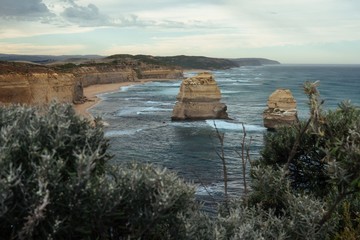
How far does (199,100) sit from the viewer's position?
60438mm

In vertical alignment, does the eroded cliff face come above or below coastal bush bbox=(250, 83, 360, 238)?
below

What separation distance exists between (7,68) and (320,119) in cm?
5913

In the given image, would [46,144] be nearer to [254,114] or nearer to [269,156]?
[269,156]

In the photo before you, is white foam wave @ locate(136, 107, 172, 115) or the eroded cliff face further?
the eroded cliff face

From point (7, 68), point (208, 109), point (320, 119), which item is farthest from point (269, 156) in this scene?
Result: point (7, 68)

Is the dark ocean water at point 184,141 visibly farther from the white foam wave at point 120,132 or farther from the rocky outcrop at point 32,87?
the rocky outcrop at point 32,87

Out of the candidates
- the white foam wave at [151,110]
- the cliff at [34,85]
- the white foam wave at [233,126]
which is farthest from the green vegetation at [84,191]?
the white foam wave at [151,110]

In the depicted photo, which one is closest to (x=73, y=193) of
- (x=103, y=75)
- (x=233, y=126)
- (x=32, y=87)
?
(x=233, y=126)

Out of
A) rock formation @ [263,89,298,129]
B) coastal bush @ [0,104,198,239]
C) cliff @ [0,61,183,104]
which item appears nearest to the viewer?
coastal bush @ [0,104,198,239]

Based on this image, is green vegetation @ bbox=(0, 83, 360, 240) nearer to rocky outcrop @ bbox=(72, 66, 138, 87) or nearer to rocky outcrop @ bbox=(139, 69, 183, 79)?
rocky outcrop @ bbox=(72, 66, 138, 87)

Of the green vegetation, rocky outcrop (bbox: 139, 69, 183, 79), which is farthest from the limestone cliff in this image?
rocky outcrop (bbox: 139, 69, 183, 79)

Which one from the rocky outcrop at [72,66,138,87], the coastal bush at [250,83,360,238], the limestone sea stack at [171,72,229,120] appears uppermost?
the coastal bush at [250,83,360,238]

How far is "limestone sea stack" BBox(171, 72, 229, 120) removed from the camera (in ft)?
196

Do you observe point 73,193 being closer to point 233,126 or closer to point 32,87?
point 233,126
